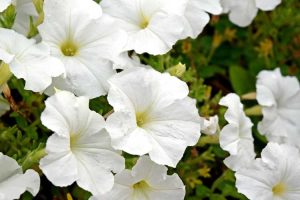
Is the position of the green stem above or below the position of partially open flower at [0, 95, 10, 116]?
above

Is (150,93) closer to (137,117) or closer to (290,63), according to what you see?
(137,117)

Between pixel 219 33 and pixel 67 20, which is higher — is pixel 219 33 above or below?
below

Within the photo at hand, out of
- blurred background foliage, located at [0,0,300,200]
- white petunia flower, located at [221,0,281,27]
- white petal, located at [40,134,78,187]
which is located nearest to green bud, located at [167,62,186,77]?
blurred background foliage, located at [0,0,300,200]

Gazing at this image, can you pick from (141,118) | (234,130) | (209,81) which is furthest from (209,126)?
(209,81)

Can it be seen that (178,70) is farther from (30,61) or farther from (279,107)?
(279,107)

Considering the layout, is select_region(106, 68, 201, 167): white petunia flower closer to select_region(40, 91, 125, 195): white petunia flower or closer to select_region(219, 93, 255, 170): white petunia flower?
select_region(40, 91, 125, 195): white petunia flower

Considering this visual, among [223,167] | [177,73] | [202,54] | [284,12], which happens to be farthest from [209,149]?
[284,12]
